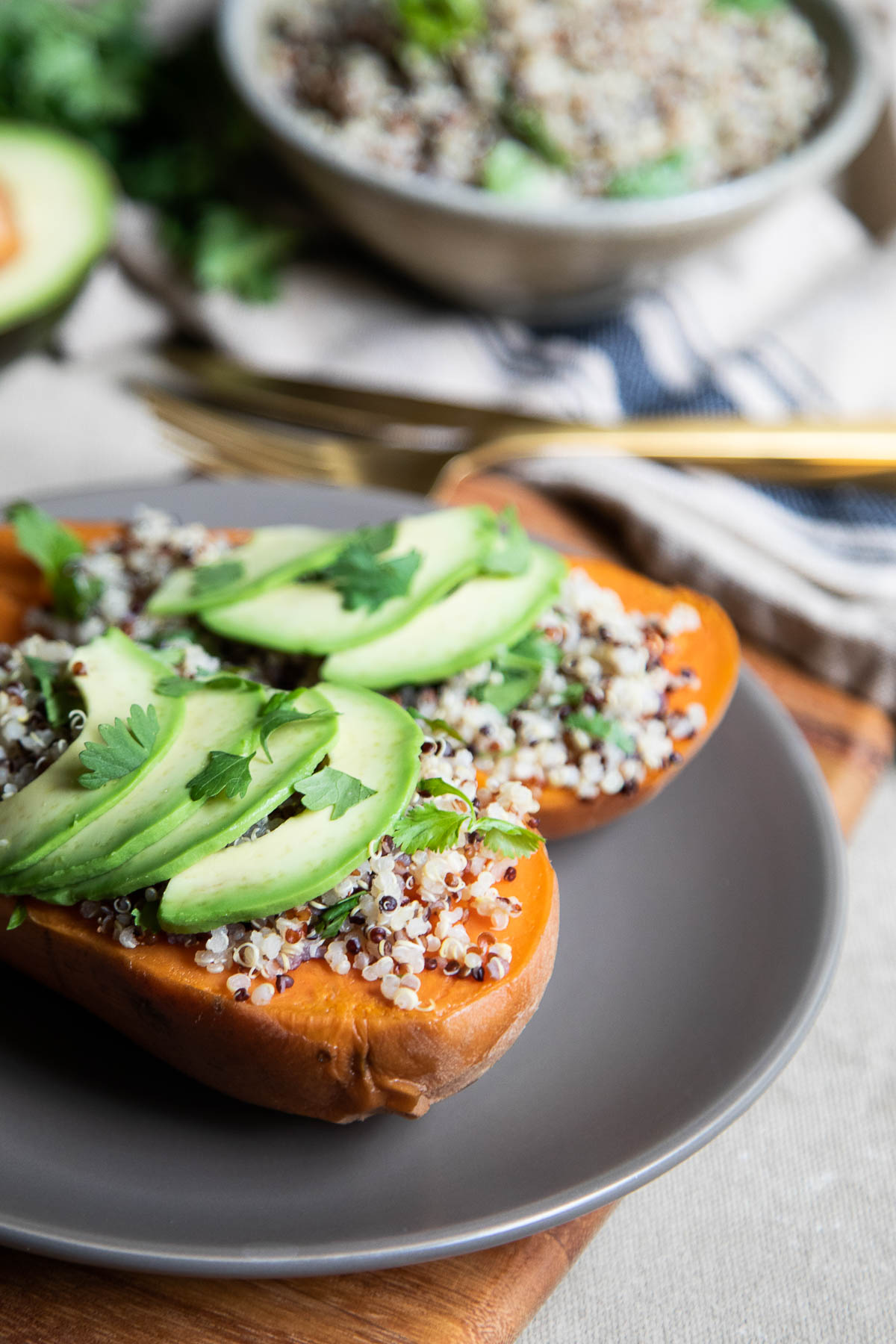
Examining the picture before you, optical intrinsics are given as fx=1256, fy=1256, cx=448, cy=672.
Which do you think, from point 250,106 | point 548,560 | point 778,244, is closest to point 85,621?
point 548,560

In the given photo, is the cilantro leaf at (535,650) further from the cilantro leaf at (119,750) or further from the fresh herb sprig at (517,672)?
the cilantro leaf at (119,750)

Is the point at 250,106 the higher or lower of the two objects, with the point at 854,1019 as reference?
higher

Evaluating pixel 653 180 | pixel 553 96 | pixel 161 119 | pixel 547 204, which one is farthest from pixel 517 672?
pixel 161 119

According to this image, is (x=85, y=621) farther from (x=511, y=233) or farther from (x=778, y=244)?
(x=778, y=244)

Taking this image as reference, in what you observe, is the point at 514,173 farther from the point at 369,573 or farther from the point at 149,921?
the point at 149,921

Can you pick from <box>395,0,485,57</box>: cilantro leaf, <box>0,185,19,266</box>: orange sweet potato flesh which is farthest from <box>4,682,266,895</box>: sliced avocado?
<box>395,0,485,57</box>: cilantro leaf
